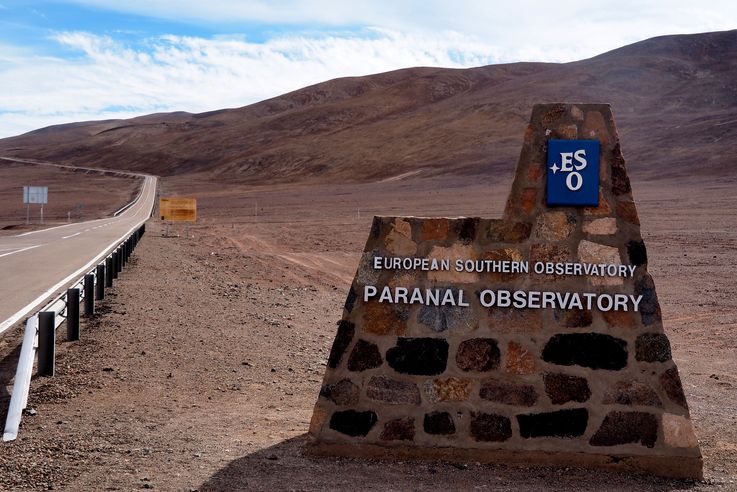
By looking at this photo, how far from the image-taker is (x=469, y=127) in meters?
98.0

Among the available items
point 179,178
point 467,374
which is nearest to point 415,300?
point 467,374

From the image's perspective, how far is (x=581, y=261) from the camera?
6137mm

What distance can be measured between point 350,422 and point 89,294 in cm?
695

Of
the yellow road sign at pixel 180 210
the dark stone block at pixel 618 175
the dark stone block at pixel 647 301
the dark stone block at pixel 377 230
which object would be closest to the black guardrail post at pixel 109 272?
the dark stone block at pixel 377 230

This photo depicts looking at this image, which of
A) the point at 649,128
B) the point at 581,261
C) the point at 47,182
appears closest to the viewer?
the point at 581,261

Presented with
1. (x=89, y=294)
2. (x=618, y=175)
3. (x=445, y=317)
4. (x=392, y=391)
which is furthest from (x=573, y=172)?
(x=89, y=294)

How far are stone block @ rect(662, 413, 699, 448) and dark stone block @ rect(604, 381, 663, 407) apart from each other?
113 millimetres

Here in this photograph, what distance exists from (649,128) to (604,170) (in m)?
78.6

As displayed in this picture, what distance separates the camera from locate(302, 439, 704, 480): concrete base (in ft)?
19.2

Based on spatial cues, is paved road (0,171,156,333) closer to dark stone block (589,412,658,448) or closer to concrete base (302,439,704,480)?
concrete base (302,439,704,480)

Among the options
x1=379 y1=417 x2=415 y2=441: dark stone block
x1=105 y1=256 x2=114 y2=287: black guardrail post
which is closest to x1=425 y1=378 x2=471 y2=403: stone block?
x1=379 y1=417 x2=415 y2=441: dark stone block

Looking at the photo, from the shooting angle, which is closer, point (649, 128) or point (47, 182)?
point (649, 128)

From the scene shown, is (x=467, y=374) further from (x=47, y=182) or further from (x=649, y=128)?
(x=47, y=182)

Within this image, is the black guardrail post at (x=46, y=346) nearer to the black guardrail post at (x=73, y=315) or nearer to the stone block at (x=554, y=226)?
the black guardrail post at (x=73, y=315)
